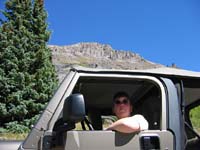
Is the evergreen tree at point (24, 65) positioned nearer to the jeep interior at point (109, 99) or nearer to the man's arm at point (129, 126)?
the jeep interior at point (109, 99)

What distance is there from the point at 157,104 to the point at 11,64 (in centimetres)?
1813

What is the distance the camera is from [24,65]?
2223 cm

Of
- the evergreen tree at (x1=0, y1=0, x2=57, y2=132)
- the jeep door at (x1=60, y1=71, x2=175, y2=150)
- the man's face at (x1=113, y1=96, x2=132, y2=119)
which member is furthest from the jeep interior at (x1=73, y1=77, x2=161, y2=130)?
the evergreen tree at (x1=0, y1=0, x2=57, y2=132)

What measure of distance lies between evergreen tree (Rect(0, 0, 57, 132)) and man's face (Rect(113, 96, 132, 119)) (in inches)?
688

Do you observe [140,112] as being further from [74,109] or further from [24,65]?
[24,65]

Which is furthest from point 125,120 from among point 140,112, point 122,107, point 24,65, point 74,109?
point 24,65

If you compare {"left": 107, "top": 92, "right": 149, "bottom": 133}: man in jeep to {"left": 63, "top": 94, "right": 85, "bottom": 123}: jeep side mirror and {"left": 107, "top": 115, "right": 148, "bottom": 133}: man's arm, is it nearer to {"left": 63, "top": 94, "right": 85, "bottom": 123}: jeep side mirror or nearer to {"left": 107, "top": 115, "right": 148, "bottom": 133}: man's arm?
{"left": 107, "top": 115, "right": 148, "bottom": 133}: man's arm

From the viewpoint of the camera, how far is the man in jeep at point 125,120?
3.69 m

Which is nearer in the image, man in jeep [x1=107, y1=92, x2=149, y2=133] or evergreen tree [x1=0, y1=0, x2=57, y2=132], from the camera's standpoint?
man in jeep [x1=107, y1=92, x2=149, y2=133]

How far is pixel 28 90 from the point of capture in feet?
71.4

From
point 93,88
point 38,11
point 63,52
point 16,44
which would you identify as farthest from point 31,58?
point 63,52

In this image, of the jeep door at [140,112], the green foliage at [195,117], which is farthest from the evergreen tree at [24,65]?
the jeep door at [140,112]

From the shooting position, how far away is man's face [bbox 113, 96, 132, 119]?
→ 413 cm

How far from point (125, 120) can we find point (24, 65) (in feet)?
62.1
